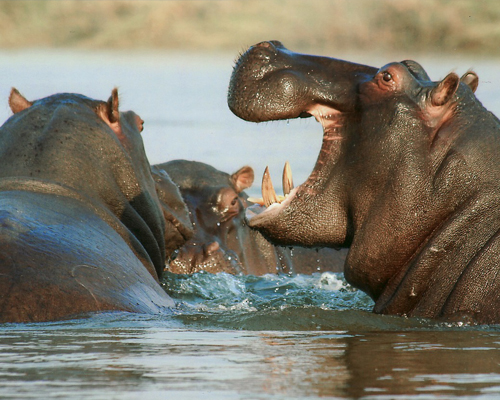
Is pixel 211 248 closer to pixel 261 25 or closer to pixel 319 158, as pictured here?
pixel 319 158

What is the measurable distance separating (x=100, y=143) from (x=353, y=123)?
170cm

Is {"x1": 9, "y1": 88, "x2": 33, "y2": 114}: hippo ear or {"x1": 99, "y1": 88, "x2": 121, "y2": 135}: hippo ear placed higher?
{"x1": 9, "y1": 88, "x2": 33, "y2": 114}: hippo ear

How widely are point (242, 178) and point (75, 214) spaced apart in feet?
16.6

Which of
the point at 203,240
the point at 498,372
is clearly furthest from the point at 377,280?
the point at 203,240

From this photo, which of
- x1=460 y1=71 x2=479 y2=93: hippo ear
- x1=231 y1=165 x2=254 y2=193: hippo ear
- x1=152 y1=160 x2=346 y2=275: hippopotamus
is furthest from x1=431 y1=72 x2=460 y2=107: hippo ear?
x1=231 y1=165 x2=254 y2=193: hippo ear

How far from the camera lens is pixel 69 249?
492cm

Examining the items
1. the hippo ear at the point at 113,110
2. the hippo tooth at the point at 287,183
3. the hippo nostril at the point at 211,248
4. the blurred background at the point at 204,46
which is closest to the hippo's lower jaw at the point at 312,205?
the hippo tooth at the point at 287,183

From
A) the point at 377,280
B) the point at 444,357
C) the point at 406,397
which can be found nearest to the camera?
the point at 406,397

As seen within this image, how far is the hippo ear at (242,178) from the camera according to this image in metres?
10.3

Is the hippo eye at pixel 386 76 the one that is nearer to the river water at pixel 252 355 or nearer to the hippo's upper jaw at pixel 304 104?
the hippo's upper jaw at pixel 304 104

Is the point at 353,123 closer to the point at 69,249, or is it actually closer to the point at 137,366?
the point at 69,249

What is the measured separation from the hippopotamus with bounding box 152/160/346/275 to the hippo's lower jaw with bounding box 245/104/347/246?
3.65 metres

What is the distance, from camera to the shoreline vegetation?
141ft

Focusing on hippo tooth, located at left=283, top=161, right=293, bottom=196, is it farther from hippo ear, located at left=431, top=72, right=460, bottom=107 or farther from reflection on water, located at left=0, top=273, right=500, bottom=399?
hippo ear, located at left=431, top=72, right=460, bottom=107
